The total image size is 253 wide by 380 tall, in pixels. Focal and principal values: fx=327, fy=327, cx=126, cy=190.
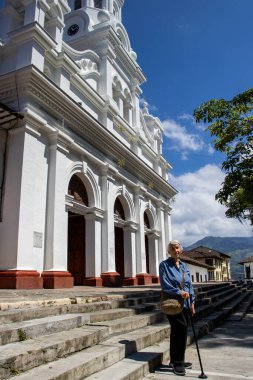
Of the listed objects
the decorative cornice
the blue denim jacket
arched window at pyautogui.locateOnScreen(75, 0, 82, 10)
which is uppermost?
arched window at pyautogui.locateOnScreen(75, 0, 82, 10)

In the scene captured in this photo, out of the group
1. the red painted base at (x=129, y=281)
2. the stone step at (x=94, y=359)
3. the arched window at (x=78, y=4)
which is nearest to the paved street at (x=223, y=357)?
the stone step at (x=94, y=359)

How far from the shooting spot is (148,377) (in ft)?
11.8

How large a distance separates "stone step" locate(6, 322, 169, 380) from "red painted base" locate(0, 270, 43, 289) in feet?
15.7

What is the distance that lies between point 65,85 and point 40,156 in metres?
3.68

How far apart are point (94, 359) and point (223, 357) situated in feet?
7.11

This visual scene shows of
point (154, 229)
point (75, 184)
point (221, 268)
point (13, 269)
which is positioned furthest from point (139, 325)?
point (221, 268)

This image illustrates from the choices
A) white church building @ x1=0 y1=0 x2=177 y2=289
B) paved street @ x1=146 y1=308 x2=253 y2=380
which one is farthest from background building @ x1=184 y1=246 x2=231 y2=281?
paved street @ x1=146 y1=308 x2=253 y2=380

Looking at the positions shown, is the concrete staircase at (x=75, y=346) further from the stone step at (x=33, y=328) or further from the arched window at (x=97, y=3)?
the arched window at (x=97, y=3)

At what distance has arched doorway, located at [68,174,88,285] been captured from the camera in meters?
13.2

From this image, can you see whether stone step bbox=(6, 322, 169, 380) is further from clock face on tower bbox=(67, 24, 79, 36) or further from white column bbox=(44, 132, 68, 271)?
clock face on tower bbox=(67, 24, 79, 36)

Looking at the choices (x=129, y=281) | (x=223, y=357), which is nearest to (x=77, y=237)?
(x=129, y=281)

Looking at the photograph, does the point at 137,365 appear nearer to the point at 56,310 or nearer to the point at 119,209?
the point at 56,310

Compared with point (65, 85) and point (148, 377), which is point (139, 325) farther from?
point (65, 85)

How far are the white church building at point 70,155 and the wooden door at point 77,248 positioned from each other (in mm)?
42
